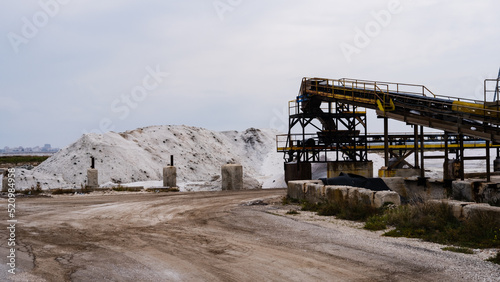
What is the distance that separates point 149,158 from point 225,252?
43974 mm

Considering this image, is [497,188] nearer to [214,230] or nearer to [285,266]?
[214,230]

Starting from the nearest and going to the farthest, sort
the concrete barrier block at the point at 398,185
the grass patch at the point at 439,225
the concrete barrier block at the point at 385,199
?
1. the grass patch at the point at 439,225
2. the concrete barrier block at the point at 385,199
3. the concrete barrier block at the point at 398,185

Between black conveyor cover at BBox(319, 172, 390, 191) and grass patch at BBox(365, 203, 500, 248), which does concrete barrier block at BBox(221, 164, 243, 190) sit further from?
grass patch at BBox(365, 203, 500, 248)

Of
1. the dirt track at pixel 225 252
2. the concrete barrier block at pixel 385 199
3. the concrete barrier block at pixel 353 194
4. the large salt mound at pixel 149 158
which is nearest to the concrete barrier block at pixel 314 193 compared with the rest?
the concrete barrier block at pixel 353 194

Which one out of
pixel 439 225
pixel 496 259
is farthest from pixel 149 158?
pixel 496 259

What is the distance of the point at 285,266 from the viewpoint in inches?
297

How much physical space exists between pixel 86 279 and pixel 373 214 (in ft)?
27.0

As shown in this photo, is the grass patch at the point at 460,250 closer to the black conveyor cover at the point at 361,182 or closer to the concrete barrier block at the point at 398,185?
the black conveyor cover at the point at 361,182

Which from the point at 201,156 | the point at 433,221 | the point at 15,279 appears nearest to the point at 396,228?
the point at 433,221

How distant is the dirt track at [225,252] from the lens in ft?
23.2

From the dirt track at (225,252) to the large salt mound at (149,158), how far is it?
23.6 m

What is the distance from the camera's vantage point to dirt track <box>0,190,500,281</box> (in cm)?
706

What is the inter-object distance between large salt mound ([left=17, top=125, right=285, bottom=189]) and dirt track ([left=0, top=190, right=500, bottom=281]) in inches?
930

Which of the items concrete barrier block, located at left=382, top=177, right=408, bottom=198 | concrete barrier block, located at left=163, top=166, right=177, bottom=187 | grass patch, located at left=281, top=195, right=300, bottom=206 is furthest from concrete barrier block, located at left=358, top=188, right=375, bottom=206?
concrete barrier block, located at left=163, top=166, right=177, bottom=187
